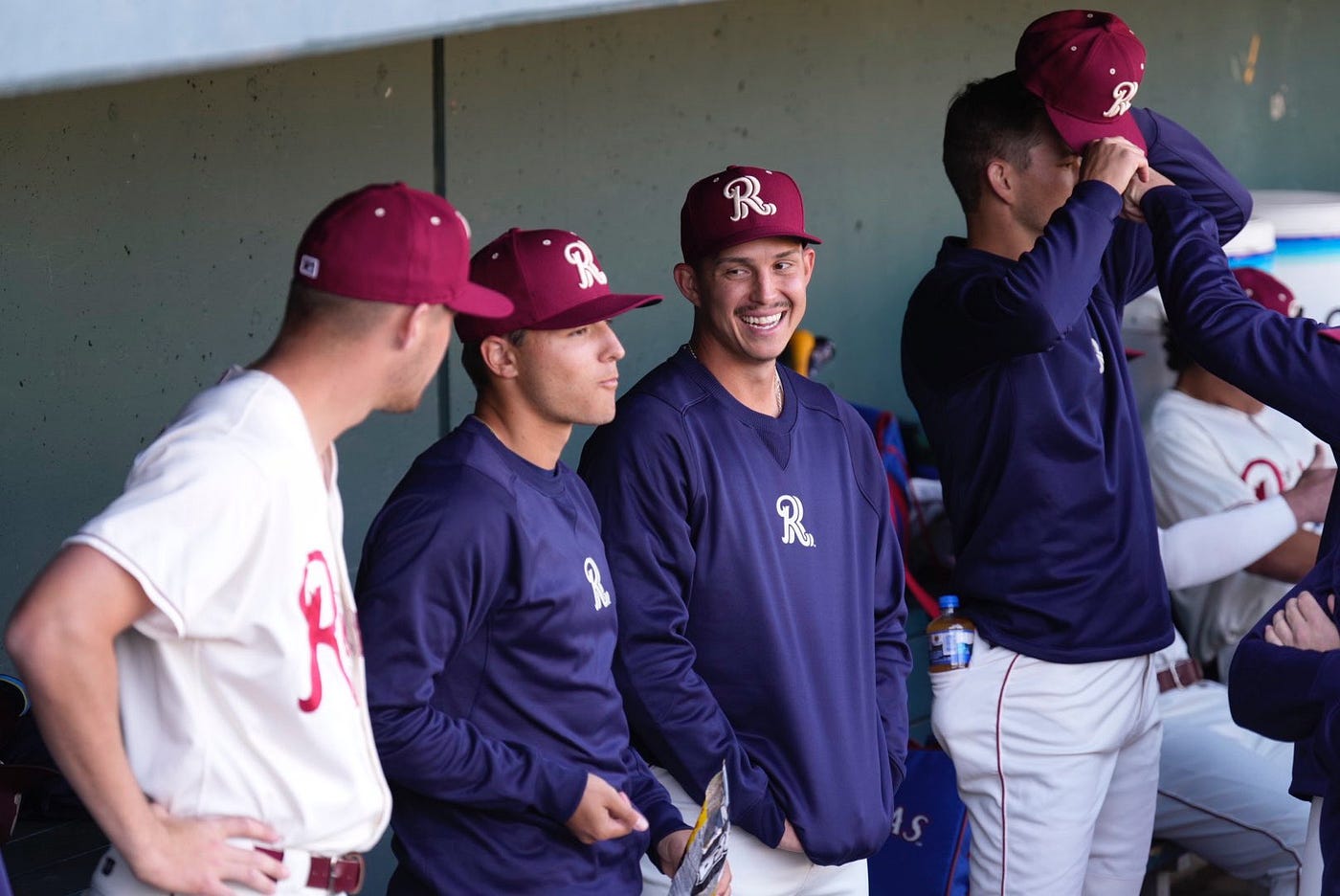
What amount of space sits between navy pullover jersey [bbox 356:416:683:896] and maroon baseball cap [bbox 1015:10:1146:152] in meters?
1.26

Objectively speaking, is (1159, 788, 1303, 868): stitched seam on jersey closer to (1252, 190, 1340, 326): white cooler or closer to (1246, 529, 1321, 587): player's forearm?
(1246, 529, 1321, 587): player's forearm

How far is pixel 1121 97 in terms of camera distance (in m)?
2.88

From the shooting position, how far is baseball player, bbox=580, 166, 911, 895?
96.8 inches

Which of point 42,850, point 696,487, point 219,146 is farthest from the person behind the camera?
point 219,146

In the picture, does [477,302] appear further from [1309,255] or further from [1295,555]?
[1309,255]

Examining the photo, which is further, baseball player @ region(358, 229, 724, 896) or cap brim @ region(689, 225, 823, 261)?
cap brim @ region(689, 225, 823, 261)

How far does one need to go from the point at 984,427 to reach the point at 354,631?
1.47 meters

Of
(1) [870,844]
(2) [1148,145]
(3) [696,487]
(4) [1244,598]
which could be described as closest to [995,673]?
(1) [870,844]

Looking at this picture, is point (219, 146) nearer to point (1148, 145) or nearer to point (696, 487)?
point (696, 487)

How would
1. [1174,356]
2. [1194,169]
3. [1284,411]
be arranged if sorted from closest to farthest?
[1284,411]
[1194,169]
[1174,356]

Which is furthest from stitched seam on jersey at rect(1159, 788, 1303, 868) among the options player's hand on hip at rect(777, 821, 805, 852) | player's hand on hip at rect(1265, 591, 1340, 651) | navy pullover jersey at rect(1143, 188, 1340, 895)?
player's hand on hip at rect(777, 821, 805, 852)

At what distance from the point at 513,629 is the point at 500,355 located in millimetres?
391

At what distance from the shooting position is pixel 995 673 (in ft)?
9.82

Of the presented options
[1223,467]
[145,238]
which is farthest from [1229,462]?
[145,238]
